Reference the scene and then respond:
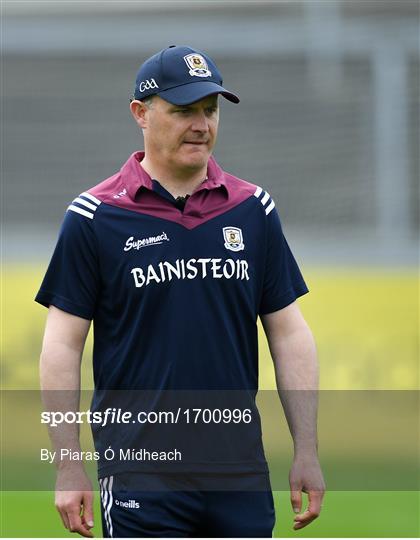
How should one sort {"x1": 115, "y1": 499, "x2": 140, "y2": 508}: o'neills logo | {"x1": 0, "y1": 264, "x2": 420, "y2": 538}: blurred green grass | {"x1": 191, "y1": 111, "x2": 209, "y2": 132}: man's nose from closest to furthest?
{"x1": 115, "y1": 499, "x2": 140, "y2": 508}: o'neills logo → {"x1": 191, "y1": 111, "x2": 209, "y2": 132}: man's nose → {"x1": 0, "y1": 264, "x2": 420, "y2": 538}: blurred green grass

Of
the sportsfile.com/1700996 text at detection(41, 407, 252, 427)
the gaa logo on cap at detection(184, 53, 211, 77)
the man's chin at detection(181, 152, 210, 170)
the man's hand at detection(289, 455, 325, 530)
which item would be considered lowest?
the man's hand at detection(289, 455, 325, 530)

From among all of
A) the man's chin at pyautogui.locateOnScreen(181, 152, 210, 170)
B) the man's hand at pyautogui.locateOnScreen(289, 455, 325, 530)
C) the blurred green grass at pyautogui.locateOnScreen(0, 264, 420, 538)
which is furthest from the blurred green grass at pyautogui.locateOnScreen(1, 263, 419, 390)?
the man's chin at pyautogui.locateOnScreen(181, 152, 210, 170)

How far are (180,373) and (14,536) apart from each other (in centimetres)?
255

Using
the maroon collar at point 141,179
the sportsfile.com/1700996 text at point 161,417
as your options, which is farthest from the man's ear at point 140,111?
the sportsfile.com/1700996 text at point 161,417

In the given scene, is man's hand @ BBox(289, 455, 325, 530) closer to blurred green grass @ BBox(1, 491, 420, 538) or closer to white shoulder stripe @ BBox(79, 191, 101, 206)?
white shoulder stripe @ BBox(79, 191, 101, 206)

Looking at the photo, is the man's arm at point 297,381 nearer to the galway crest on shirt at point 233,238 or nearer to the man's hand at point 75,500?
the galway crest on shirt at point 233,238

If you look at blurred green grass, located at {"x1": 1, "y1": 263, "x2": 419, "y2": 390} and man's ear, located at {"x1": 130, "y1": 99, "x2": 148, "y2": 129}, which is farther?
blurred green grass, located at {"x1": 1, "y1": 263, "x2": 419, "y2": 390}

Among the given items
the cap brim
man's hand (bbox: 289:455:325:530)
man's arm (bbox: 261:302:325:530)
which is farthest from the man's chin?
man's hand (bbox: 289:455:325:530)

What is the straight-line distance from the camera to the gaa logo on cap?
10.3ft

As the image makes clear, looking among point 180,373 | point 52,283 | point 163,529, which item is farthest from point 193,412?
point 52,283

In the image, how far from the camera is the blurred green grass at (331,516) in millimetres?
5398

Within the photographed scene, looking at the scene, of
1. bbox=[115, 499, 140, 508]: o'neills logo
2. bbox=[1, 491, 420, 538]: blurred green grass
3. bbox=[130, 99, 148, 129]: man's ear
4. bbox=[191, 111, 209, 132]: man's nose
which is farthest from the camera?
bbox=[1, 491, 420, 538]: blurred green grass

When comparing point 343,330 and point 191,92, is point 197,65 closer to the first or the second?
point 191,92

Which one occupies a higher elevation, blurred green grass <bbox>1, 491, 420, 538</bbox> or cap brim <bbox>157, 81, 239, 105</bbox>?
cap brim <bbox>157, 81, 239, 105</bbox>
